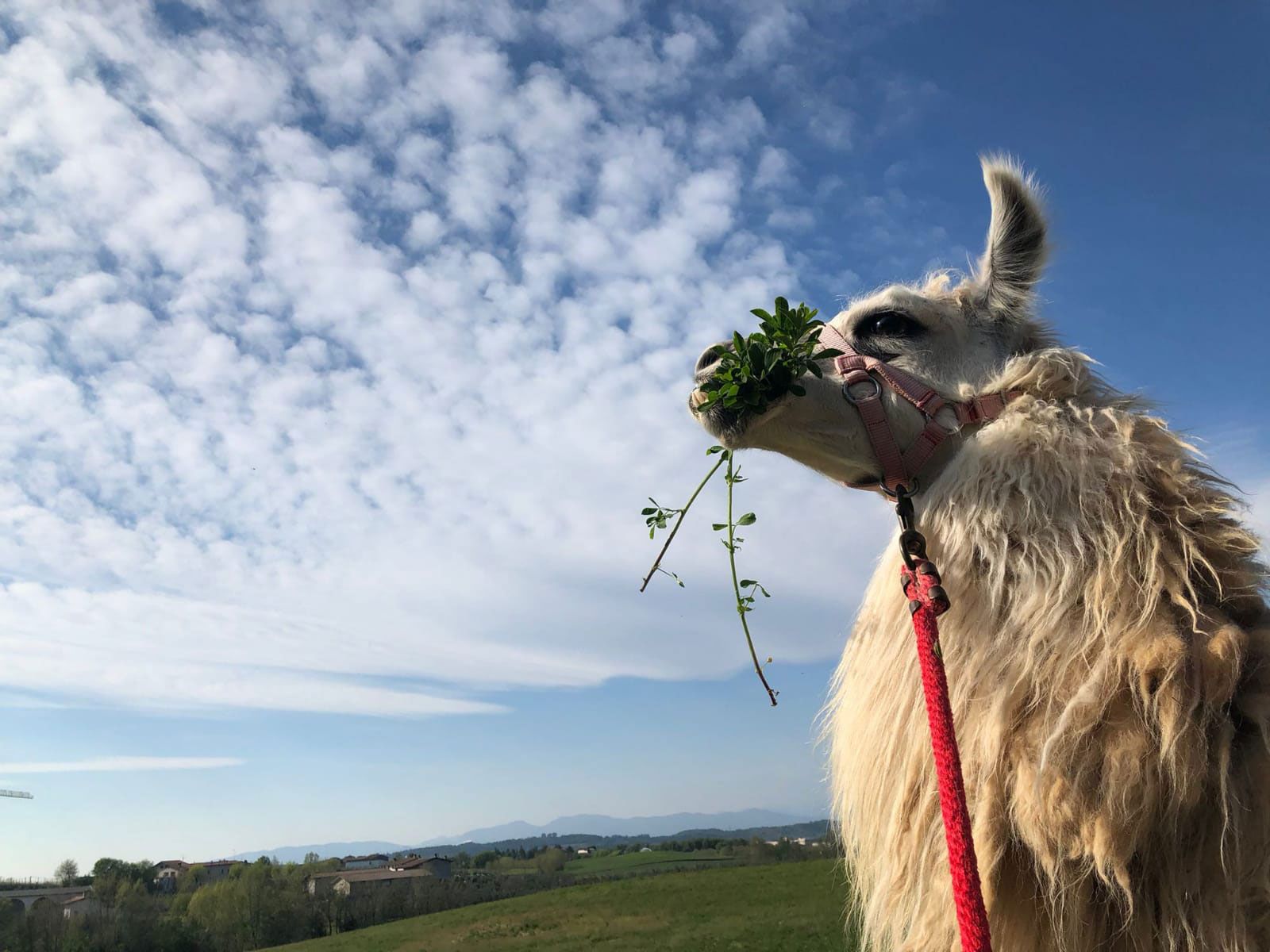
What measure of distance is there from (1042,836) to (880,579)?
2.79 feet

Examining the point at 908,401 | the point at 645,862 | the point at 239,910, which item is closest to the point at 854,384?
the point at 908,401

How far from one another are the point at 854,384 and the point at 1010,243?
925mm

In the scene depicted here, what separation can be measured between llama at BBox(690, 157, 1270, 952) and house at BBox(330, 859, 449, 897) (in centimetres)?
6729

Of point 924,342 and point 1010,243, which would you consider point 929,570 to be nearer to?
point 924,342

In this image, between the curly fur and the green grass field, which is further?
the green grass field

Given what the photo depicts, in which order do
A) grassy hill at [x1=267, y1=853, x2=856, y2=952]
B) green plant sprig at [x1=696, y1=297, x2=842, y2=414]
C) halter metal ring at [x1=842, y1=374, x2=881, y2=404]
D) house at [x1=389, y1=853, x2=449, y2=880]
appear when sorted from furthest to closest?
house at [x1=389, y1=853, x2=449, y2=880] → grassy hill at [x1=267, y1=853, x2=856, y2=952] → halter metal ring at [x1=842, y1=374, x2=881, y2=404] → green plant sprig at [x1=696, y1=297, x2=842, y2=414]

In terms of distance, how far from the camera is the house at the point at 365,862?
79.8 metres

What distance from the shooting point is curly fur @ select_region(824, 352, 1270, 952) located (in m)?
1.69

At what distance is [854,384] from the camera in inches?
98.9

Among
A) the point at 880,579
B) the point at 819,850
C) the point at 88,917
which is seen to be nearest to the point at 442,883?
the point at 88,917

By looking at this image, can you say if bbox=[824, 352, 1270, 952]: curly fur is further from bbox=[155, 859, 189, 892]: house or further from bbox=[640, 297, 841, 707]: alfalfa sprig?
bbox=[155, 859, 189, 892]: house

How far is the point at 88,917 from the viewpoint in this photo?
5756cm

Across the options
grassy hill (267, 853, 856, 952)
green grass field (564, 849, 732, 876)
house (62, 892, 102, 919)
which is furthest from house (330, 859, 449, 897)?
house (62, 892, 102, 919)

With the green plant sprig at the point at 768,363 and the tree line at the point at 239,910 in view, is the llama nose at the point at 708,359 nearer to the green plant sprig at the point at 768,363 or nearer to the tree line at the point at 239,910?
the green plant sprig at the point at 768,363
